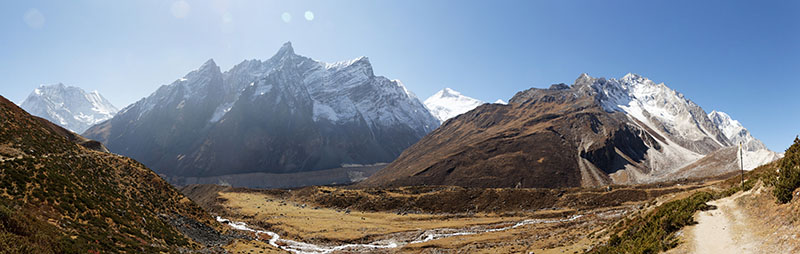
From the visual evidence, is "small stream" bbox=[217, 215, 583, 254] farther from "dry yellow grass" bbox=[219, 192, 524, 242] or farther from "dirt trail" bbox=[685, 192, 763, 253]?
"dirt trail" bbox=[685, 192, 763, 253]

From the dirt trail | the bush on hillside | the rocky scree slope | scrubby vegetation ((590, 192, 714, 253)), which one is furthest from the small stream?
the bush on hillside

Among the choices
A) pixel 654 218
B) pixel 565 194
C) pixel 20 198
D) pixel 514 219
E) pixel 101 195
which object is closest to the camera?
pixel 20 198

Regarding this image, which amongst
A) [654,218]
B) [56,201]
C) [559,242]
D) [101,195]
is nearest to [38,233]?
[56,201]

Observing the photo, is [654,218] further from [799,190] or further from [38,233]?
[38,233]

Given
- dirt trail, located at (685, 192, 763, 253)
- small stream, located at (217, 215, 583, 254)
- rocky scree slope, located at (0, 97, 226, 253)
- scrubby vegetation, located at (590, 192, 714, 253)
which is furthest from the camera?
small stream, located at (217, 215, 583, 254)

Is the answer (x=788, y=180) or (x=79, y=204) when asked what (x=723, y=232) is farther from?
(x=79, y=204)

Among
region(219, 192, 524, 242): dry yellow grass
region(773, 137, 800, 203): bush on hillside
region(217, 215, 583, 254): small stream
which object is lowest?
region(217, 215, 583, 254): small stream

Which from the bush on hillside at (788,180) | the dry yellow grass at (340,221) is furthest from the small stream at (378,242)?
the bush on hillside at (788,180)

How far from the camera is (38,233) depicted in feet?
59.7

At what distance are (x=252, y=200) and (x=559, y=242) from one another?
117m

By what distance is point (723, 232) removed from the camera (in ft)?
71.3

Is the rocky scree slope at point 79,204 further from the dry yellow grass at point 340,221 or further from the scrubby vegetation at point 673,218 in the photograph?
the scrubby vegetation at point 673,218

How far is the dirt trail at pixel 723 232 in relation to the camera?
19.7 m

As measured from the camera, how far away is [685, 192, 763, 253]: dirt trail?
19688 millimetres
